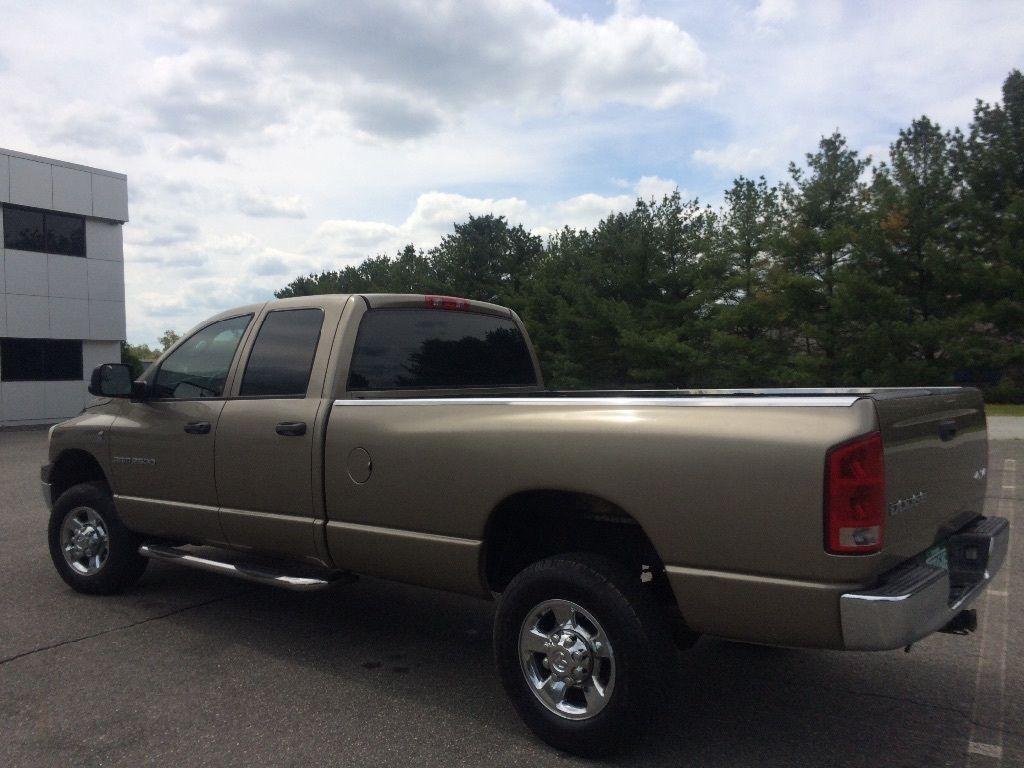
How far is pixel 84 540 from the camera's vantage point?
572 cm

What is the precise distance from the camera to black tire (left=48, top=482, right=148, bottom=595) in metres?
5.54

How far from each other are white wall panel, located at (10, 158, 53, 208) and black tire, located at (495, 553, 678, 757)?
28907 millimetres

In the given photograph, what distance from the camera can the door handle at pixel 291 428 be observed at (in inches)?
169

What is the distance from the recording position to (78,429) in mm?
5766

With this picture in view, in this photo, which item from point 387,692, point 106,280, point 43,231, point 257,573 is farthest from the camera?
point 106,280

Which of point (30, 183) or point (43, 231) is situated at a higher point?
point (30, 183)

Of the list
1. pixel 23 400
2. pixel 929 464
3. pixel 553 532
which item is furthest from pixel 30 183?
pixel 929 464

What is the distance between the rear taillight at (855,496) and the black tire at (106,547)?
461 cm

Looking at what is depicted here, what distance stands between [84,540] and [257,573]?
2.01 metres

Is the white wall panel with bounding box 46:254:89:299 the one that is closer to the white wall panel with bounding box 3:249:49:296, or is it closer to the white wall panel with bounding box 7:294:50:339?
the white wall panel with bounding box 3:249:49:296

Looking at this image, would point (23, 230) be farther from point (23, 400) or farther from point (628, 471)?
point (628, 471)

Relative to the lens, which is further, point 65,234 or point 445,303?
point 65,234

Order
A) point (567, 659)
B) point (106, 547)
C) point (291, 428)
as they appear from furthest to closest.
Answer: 1. point (106, 547)
2. point (291, 428)
3. point (567, 659)

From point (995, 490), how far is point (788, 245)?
22894mm
